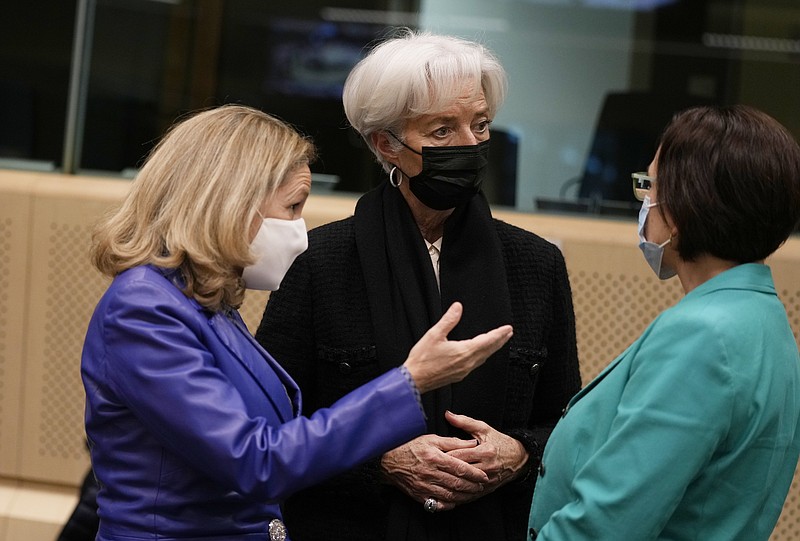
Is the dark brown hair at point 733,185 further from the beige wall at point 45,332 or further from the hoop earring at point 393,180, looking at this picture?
the beige wall at point 45,332

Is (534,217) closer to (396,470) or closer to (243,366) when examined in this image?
(396,470)

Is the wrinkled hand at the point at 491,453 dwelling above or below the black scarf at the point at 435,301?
below

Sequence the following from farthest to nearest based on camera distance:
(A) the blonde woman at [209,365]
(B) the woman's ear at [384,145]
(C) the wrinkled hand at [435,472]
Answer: (B) the woman's ear at [384,145], (C) the wrinkled hand at [435,472], (A) the blonde woman at [209,365]

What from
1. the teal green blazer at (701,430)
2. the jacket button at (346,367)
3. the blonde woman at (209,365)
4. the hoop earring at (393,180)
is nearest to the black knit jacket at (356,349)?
the jacket button at (346,367)

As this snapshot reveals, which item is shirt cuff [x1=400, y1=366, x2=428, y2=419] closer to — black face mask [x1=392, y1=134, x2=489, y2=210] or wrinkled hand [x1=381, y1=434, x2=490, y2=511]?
wrinkled hand [x1=381, y1=434, x2=490, y2=511]

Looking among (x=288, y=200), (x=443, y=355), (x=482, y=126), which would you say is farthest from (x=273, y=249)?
(x=482, y=126)

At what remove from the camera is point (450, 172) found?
2309mm

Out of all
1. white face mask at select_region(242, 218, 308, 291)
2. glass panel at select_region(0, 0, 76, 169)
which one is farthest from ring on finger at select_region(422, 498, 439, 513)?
glass panel at select_region(0, 0, 76, 169)

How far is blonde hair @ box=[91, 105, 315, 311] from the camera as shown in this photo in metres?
1.77

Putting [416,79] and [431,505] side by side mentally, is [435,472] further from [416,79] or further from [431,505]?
[416,79]

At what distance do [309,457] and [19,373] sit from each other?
2928 millimetres

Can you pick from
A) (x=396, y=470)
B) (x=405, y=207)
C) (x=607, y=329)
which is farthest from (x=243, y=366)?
(x=607, y=329)

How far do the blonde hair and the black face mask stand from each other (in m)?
0.50

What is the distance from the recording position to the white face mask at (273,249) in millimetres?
1843
